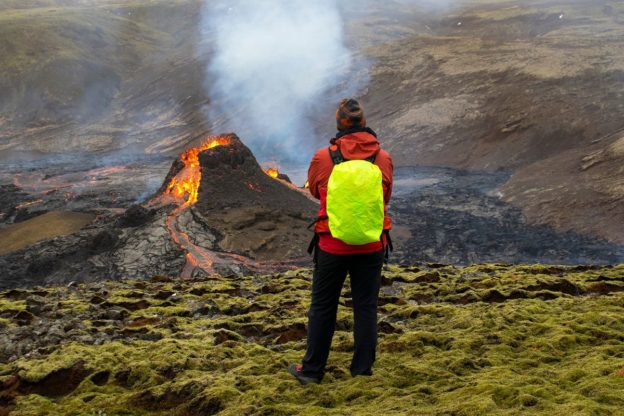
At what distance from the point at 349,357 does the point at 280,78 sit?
50.4m

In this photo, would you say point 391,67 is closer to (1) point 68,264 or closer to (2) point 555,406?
(1) point 68,264

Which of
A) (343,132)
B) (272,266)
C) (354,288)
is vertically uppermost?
(343,132)

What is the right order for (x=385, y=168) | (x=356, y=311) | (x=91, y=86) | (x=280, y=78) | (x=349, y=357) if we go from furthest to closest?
(x=91, y=86), (x=280, y=78), (x=349, y=357), (x=356, y=311), (x=385, y=168)

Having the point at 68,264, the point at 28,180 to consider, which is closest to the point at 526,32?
the point at 28,180

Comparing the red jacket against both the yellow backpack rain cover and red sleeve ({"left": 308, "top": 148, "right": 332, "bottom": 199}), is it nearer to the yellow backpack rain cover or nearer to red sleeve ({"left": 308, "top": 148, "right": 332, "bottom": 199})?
red sleeve ({"left": 308, "top": 148, "right": 332, "bottom": 199})

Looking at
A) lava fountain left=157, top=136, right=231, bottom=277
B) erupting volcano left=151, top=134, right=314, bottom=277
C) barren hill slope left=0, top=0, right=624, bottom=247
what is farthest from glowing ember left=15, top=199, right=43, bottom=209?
barren hill slope left=0, top=0, right=624, bottom=247

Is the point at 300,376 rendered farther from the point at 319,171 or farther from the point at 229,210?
the point at 229,210

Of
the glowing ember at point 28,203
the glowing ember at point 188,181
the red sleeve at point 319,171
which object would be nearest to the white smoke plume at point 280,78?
the glowing ember at point 28,203

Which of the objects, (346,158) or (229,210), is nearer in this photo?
(346,158)

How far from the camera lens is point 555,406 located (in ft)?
14.2

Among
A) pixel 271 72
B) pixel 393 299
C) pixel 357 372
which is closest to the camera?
pixel 357 372

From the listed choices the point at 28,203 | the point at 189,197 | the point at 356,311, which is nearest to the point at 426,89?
the point at 189,197

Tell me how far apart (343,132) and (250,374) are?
8.65 ft

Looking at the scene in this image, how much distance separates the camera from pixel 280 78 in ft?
179
